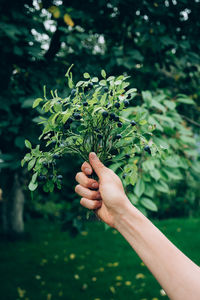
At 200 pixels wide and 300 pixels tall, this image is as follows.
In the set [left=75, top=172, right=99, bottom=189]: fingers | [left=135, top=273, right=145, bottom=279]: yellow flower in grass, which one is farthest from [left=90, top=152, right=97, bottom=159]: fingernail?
[left=135, top=273, right=145, bottom=279]: yellow flower in grass

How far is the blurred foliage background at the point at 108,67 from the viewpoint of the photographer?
244cm

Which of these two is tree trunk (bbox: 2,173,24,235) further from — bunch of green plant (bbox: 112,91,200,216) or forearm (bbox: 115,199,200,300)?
forearm (bbox: 115,199,200,300)

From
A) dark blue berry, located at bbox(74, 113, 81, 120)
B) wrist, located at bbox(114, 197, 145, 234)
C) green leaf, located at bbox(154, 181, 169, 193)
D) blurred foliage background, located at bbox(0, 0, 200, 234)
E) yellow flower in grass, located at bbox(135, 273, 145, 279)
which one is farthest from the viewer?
yellow flower in grass, located at bbox(135, 273, 145, 279)

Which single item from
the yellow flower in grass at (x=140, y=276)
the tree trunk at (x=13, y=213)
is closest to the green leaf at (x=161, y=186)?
the yellow flower in grass at (x=140, y=276)

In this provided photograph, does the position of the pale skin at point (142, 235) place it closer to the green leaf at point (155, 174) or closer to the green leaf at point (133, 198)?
the green leaf at point (133, 198)

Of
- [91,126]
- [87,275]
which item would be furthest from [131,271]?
[91,126]

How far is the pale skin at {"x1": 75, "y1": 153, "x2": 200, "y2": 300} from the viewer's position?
109cm

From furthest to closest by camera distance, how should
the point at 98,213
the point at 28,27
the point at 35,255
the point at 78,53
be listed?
the point at 35,255, the point at 78,53, the point at 28,27, the point at 98,213

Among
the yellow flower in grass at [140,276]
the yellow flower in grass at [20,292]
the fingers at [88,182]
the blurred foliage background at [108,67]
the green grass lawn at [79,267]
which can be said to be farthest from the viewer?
the yellow flower in grass at [140,276]

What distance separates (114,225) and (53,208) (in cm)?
782

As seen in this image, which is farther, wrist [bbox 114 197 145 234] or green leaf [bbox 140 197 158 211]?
green leaf [bbox 140 197 158 211]

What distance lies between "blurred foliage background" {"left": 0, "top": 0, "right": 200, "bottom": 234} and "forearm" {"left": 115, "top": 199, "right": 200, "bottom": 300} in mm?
959

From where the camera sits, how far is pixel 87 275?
477 centimetres

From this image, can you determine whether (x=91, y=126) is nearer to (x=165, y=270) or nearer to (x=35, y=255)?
(x=165, y=270)
